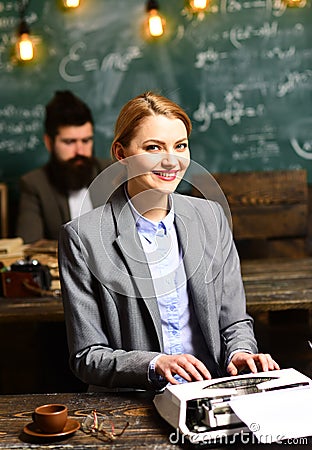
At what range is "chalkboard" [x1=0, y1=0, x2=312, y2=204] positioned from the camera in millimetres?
5828

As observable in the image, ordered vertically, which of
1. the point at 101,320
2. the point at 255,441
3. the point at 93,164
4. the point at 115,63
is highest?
the point at 115,63

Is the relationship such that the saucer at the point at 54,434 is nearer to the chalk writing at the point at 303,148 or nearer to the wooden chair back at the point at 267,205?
the wooden chair back at the point at 267,205

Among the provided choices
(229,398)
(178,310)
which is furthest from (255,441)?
(178,310)

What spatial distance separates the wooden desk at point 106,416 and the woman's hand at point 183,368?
0.29ft

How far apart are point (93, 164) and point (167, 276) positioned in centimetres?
340

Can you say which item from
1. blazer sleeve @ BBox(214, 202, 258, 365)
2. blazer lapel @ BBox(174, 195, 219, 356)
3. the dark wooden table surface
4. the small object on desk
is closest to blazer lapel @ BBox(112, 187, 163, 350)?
blazer lapel @ BBox(174, 195, 219, 356)

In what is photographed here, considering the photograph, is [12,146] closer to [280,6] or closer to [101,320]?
[280,6]

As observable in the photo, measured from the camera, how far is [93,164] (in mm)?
5457

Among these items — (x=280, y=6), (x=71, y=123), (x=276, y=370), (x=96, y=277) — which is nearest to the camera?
(x=276, y=370)

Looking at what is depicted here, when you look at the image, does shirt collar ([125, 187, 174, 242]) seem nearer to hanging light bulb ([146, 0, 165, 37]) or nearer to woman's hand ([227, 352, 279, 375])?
woman's hand ([227, 352, 279, 375])

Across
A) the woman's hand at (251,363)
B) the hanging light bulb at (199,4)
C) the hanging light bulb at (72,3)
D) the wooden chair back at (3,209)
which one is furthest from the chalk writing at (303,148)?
the woman's hand at (251,363)

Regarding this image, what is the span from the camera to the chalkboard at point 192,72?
5828 mm

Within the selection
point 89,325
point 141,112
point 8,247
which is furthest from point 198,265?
point 8,247

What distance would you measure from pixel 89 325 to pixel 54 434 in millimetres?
451
